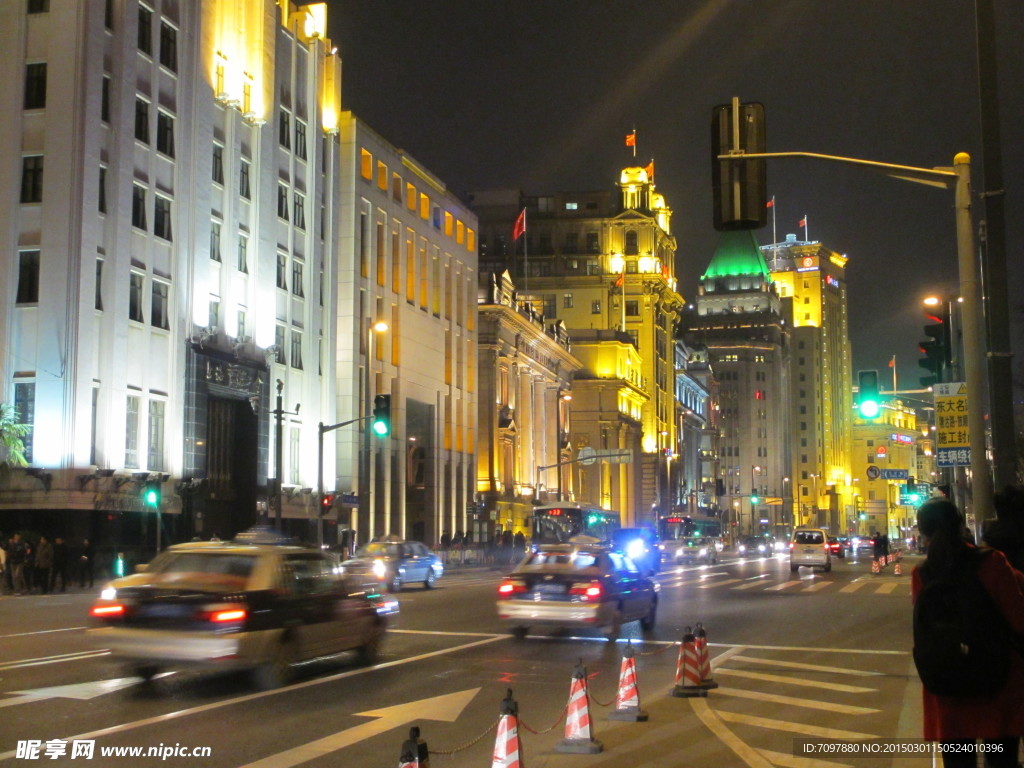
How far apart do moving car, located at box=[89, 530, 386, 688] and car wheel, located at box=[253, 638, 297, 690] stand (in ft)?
0.04

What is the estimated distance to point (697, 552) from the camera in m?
73.1

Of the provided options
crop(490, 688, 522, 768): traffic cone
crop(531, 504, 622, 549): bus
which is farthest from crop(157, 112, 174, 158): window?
crop(490, 688, 522, 768): traffic cone

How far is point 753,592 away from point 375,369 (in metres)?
31.2

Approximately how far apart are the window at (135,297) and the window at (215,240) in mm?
4965

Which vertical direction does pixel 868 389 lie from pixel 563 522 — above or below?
above

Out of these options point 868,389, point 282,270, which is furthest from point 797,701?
point 282,270

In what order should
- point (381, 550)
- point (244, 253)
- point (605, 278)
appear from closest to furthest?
point (381, 550) → point (244, 253) → point (605, 278)

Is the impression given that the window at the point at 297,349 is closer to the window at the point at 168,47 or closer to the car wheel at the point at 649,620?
the window at the point at 168,47

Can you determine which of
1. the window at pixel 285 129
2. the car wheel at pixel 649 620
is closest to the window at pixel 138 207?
the window at pixel 285 129

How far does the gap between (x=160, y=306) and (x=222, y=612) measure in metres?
32.3

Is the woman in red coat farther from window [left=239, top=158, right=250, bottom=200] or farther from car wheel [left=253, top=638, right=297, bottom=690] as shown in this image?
window [left=239, top=158, right=250, bottom=200]

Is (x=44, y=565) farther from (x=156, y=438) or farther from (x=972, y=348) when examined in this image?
(x=972, y=348)

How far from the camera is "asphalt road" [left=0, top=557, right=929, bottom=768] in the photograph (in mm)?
9898

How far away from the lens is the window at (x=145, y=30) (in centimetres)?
4256
